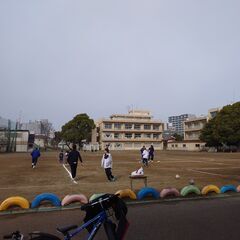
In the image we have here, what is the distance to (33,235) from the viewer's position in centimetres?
395

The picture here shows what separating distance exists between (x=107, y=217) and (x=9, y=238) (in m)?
1.23

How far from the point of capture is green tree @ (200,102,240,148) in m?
70.6

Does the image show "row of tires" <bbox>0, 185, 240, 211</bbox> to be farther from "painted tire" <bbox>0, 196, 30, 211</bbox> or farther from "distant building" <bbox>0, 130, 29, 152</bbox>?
"distant building" <bbox>0, 130, 29, 152</bbox>

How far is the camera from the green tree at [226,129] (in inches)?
2778

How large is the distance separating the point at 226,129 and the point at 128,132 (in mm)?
40196

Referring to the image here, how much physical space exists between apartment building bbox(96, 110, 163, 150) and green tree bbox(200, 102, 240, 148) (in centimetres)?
3067

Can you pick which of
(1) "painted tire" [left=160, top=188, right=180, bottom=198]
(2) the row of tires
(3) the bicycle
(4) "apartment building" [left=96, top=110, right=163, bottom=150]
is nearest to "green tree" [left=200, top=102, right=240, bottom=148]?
(4) "apartment building" [left=96, top=110, right=163, bottom=150]

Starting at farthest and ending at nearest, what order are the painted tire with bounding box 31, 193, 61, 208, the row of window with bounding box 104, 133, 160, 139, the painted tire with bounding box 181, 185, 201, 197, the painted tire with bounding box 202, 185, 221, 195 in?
the row of window with bounding box 104, 133, 160, 139, the painted tire with bounding box 202, 185, 221, 195, the painted tire with bounding box 181, 185, 201, 197, the painted tire with bounding box 31, 193, 61, 208

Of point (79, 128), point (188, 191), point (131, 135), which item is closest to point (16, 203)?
point (188, 191)

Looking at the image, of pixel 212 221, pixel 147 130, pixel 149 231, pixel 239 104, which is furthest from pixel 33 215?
pixel 147 130

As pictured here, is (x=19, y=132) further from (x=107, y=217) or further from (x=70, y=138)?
(x=107, y=217)

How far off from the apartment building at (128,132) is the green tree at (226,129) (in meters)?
30.7

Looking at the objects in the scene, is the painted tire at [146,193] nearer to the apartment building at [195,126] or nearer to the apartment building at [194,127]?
the apartment building at [195,126]

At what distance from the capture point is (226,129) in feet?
232
